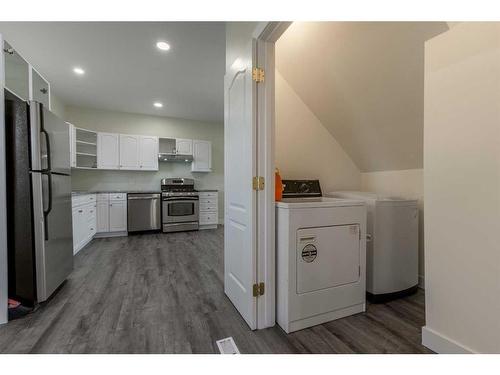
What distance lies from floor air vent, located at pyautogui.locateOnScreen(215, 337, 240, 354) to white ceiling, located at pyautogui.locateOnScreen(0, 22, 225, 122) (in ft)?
9.34

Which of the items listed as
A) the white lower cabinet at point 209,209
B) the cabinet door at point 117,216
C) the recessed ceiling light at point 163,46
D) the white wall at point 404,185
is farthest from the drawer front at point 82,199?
the white wall at point 404,185

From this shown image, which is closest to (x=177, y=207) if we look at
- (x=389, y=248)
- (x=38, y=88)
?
(x=38, y=88)

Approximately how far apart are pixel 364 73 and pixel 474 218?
1435mm

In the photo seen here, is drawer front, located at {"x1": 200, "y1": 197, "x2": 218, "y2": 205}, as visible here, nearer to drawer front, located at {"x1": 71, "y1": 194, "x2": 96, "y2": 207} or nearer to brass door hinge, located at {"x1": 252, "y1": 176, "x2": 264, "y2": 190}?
drawer front, located at {"x1": 71, "y1": 194, "x2": 96, "y2": 207}

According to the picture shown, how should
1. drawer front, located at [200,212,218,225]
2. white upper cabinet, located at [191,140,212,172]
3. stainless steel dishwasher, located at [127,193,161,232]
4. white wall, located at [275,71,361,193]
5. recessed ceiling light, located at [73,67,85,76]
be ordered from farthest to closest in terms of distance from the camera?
white upper cabinet, located at [191,140,212,172] → drawer front, located at [200,212,218,225] → stainless steel dishwasher, located at [127,193,161,232] → recessed ceiling light, located at [73,67,85,76] → white wall, located at [275,71,361,193]

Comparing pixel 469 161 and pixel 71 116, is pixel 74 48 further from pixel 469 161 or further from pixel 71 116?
pixel 469 161

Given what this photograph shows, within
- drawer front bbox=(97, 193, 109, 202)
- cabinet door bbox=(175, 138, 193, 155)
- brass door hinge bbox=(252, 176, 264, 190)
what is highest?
cabinet door bbox=(175, 138, 193, 155)

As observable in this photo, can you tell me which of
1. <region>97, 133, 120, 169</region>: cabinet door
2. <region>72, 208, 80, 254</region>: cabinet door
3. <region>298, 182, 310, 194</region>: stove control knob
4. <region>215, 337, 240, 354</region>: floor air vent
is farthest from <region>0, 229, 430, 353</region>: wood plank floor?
<region>97, 133, 120, 169</region>: cabinet door

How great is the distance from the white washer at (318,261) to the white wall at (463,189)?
48cm

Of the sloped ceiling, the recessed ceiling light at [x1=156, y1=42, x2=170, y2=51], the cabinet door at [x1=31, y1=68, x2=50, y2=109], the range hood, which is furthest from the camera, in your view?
the range hood

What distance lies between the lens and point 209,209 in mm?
5598

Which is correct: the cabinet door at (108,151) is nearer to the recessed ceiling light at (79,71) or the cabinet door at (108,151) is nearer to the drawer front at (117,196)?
the drawer front at (117,196)

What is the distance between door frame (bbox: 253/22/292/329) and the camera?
162 cm
